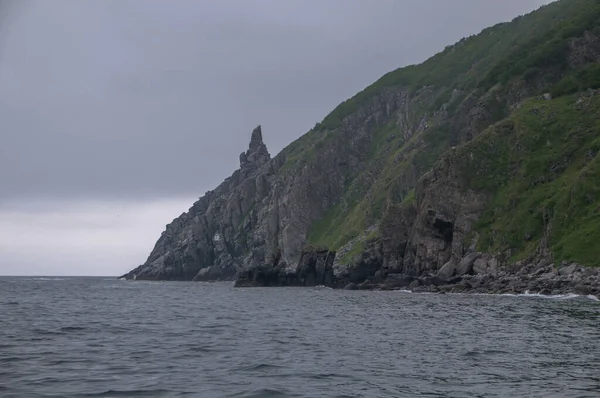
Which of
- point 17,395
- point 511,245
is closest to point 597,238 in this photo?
point 511,245

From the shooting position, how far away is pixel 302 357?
1291 inches

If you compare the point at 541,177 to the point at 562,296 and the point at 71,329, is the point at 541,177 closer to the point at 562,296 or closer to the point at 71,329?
the point at 562,296

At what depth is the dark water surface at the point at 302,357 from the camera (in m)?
24.3

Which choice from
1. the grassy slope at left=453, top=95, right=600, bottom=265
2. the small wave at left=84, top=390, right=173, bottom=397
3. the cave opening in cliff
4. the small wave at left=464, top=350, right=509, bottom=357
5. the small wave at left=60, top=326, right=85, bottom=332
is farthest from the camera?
the cave opening in cliff

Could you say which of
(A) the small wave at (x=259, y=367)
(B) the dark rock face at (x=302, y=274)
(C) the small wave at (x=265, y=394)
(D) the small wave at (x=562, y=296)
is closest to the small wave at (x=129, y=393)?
(C) the small wave at (x=265, y=394)

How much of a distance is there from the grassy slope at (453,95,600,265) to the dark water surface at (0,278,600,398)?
65969 millimetres

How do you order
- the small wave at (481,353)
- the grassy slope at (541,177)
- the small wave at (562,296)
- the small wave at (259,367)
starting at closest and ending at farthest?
the small wave at (259,367) < the small wave at (481,353) < the small wave at (562,296) < the grassy slope at (541,177)

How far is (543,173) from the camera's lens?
137 metres

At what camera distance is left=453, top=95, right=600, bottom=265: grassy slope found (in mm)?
114062

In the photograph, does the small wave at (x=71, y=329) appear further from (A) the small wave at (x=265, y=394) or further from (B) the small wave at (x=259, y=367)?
(A) the small wave at (x=265, y=394)

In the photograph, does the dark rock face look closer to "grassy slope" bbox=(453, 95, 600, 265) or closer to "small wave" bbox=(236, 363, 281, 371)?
"grassy slope" bbox=(453, 95, 600, 265)

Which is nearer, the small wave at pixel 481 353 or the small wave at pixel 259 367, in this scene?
the small wave at pixel 259 367

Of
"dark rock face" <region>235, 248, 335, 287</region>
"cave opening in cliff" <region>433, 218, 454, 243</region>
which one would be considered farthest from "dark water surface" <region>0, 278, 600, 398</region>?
"dark rock face" <region>235, 248, 335, 287</region>

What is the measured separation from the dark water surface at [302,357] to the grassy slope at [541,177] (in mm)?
65969
